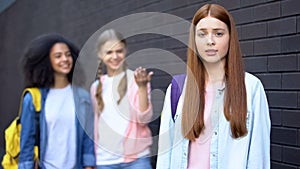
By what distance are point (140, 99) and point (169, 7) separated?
1226 millimetres

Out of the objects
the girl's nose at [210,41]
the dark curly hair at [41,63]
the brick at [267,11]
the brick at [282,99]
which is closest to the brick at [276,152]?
the brick at [282,99]

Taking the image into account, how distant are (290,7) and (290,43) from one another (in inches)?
7.8

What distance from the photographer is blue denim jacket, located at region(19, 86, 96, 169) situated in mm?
2781

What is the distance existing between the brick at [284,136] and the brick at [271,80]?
0.81 ft

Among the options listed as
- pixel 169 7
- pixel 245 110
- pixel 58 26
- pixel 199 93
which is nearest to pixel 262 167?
pixel 245 110

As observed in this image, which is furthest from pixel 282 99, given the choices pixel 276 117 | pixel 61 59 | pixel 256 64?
pixel 61 59

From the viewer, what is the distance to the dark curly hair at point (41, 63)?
2.95m

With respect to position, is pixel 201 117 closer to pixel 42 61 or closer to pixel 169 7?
pixel 42 61

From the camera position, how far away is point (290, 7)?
8.58 feet

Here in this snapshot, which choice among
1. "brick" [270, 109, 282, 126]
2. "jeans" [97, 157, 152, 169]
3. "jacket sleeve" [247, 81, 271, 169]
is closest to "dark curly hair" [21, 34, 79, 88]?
"jeans" [97, 157, 152, 169]

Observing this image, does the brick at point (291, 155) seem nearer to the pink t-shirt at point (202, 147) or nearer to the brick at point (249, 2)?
the pink t-shirt at point (202, 147)

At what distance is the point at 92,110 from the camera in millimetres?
2934

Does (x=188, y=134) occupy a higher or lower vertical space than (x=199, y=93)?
lower

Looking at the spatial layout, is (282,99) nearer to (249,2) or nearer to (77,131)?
(249,2)
